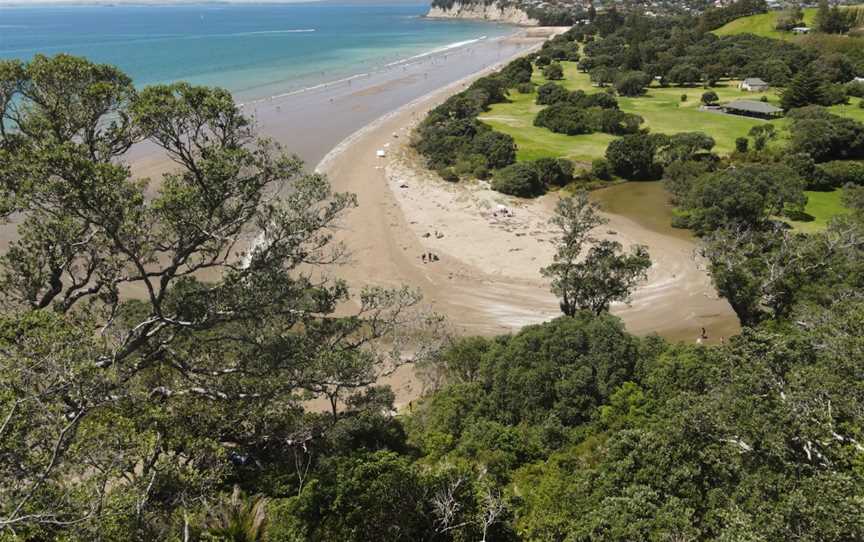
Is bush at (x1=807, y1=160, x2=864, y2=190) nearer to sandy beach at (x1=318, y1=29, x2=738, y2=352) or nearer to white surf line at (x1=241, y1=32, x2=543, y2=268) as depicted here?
Answer: sandy beach at (x1=318, y1=29, x2=738, y2=352)

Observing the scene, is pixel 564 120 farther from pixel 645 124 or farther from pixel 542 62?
pixel 542 62

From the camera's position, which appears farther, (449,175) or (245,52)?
(245,52)

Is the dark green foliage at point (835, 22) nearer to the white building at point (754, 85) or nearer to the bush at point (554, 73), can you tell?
the white building at point (754, 85)

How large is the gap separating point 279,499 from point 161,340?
4880 millimetres

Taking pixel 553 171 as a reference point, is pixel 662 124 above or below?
above

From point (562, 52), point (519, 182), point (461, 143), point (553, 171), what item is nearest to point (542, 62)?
point (562, 52)

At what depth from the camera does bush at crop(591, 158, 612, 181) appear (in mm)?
49625

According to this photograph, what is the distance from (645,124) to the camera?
65188mm

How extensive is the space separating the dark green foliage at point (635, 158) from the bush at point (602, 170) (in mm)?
412

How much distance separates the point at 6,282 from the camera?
37.3ft

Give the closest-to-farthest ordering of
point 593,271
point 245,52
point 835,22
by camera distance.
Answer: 1. point 593,271
2. point 835,22
3. point 245,52

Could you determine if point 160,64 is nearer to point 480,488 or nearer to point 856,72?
point 480,488

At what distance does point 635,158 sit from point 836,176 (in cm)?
1591

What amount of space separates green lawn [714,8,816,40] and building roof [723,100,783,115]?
58148 millimetres
